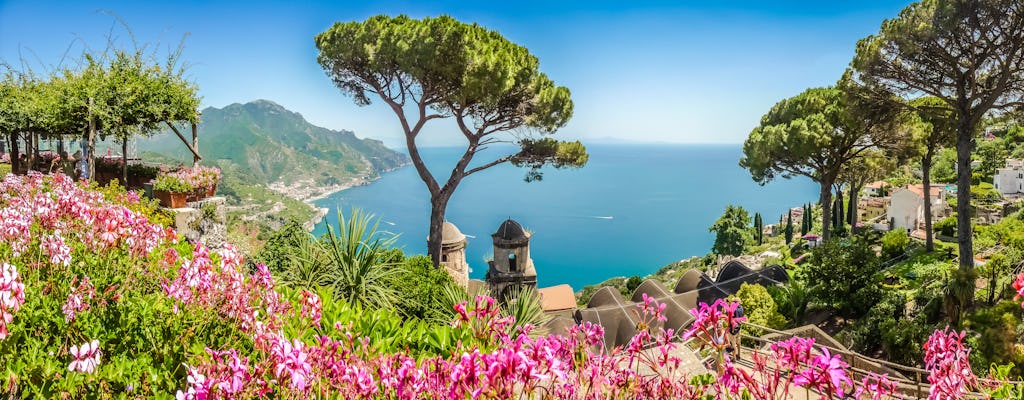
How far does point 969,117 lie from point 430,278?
12.4m

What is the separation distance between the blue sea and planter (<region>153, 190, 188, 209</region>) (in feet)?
151

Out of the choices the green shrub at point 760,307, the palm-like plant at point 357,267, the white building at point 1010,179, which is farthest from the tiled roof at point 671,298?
the white building at point 1010,179

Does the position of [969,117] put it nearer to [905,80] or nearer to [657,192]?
[905,80]

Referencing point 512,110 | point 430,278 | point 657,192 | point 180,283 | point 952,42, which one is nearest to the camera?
point 180,283

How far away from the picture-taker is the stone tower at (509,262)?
16.1 metres

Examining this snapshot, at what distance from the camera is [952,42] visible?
10.9 meters

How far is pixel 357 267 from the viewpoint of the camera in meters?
6.40

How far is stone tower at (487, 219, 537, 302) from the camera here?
1614 cm

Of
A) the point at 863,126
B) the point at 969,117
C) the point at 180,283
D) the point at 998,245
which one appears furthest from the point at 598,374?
the point at 998,245

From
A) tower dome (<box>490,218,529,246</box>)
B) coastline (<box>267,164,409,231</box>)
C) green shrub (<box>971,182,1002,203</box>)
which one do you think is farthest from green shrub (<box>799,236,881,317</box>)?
coastline (<box>267,164,409,231</box>)

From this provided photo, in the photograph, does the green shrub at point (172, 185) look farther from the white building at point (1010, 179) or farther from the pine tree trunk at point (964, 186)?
the white building at point (1010, 179)

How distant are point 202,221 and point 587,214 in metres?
122

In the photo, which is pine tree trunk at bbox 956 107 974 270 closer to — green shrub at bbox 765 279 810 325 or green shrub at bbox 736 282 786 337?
green shrub at bbox 765 279 810 325

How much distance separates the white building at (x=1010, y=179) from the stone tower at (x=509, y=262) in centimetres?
5897
